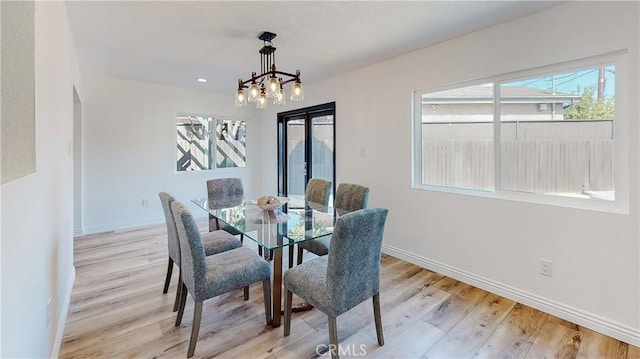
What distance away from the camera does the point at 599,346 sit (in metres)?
1.90

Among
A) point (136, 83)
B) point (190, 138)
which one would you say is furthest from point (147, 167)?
point (136, 83)

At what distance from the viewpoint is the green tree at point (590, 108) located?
208 centimetres

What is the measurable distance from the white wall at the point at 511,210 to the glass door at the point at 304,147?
0.69 m

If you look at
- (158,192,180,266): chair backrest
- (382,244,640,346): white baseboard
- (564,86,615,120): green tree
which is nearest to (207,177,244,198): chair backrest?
(158,192,180,266): chair backrest

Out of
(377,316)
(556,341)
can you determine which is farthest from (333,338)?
(556,341)

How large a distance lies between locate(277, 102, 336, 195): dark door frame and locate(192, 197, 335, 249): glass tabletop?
157 cm

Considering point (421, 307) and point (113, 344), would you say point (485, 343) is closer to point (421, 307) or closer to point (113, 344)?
point (421, 307)

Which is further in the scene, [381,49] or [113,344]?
[381,49]

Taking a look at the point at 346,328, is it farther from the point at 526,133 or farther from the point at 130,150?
the point at 130,150

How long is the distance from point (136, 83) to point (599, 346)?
20.2ft

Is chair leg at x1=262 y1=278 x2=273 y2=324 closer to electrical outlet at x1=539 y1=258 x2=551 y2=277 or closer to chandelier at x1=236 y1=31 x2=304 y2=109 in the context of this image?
chandelier at x1=236 y1=31 x2=304 y2=109

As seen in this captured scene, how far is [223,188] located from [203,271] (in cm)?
189

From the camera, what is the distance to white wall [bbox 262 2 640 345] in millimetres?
1950

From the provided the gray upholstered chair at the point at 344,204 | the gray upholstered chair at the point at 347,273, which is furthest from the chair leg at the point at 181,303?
the gray upholstered chair at the point at 344,204
